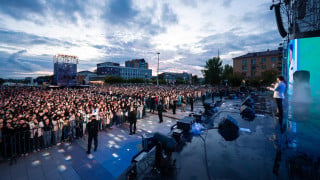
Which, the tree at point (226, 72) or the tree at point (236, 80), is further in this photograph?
the tree at point (226, 72)

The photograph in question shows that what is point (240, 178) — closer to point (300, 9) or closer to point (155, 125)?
point (155, 125)

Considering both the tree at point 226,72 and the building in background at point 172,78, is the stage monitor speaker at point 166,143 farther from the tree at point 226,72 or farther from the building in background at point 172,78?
the building in background at point 172,78

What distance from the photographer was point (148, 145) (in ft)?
16.5

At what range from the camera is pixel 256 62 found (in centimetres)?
5838

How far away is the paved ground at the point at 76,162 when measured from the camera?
4.75m

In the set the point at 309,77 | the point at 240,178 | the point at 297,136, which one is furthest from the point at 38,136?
the point at 309,77

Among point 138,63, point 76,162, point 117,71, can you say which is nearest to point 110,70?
point 117,71

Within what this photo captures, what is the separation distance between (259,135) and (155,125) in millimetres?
6628

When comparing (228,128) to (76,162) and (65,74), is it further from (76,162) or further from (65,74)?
(65,74)

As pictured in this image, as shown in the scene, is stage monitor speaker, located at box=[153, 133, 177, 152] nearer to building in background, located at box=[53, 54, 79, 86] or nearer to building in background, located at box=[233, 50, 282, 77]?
building in background, located at box=[53, 54, 79, 86]

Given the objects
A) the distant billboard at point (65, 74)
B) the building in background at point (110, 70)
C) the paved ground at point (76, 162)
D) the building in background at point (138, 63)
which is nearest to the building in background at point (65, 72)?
the distant billboard at point (65, 74)

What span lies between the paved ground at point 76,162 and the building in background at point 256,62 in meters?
63.2

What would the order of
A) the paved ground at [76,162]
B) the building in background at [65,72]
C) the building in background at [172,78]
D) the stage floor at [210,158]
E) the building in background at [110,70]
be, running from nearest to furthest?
the stage floor at [210,158], the paved ground at [76,162], the building in background at [65,72], the building in background at [172,78], the building in background at [110,70]

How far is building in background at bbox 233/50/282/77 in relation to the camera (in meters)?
54.8
